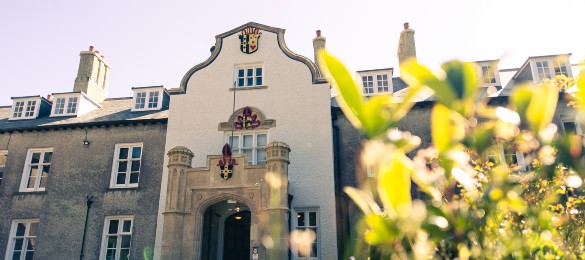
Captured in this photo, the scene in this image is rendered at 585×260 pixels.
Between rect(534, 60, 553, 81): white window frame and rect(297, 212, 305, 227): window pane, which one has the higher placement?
rect(534, 60, 553, 81): white window frame

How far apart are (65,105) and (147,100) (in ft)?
12.2

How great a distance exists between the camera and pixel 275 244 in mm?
11695

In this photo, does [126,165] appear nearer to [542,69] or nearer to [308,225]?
Result: [308,225]

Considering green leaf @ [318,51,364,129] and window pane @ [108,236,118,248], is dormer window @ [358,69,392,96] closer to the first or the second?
window pane @ [108,236,118,248]

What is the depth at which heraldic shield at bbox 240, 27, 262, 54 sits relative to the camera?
658 inches

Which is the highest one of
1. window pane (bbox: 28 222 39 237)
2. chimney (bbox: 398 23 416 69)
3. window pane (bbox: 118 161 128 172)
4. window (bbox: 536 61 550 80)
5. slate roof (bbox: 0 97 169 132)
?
chimney (bbox: 398 23 416 69)

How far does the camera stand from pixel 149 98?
18.5 meters

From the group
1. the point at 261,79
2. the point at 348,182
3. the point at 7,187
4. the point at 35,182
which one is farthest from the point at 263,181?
the point at 7,187

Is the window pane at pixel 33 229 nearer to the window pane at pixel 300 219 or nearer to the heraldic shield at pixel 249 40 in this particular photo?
the window pane at pixel 300 219

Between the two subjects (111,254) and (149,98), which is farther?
(149,98)

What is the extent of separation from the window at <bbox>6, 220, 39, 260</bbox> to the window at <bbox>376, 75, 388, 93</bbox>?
46.6 ft

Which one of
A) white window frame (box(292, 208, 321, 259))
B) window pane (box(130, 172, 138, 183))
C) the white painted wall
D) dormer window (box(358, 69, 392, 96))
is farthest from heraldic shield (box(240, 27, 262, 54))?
white window frame (box(292, 208, 321, 259))

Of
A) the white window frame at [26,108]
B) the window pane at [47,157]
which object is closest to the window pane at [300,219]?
the window pane at [47,157]

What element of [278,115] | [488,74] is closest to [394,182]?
[488,74]
